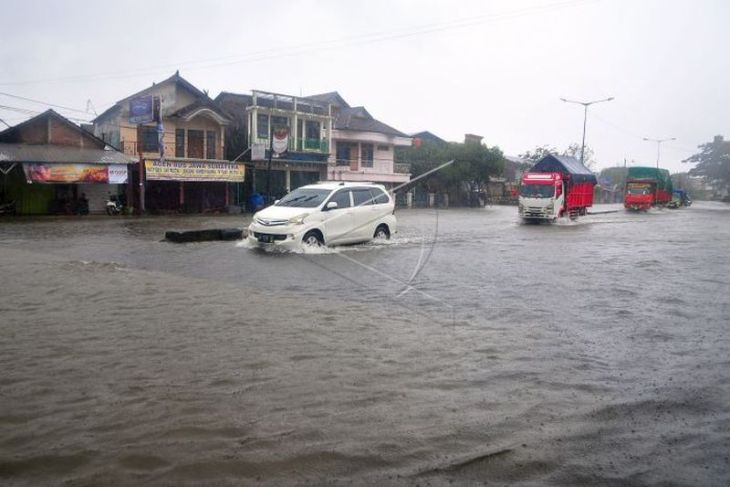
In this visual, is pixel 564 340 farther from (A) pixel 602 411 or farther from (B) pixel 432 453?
(B) pixel 432 453

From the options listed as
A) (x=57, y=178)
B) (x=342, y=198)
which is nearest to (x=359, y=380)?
(x=342, y=198)

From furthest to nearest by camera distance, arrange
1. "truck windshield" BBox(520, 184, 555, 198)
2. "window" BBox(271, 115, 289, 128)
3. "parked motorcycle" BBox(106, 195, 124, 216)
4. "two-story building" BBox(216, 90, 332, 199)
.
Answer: "window" BBox(271, 115, 289, 128) → "two-story building" BBox(216, 90, 332, 199) → "parked motorcycle" BBox(106, 195, 124, 216) → "truck windshield" BBox(520, 184, 555, 198)

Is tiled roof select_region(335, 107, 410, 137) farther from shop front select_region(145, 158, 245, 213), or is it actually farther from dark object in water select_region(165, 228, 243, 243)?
dark object in water select_region(165, 228, 243, 243)

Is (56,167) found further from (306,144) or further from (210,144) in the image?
(306,144)

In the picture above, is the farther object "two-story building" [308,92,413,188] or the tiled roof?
the tiled roof

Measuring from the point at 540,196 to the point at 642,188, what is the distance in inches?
844

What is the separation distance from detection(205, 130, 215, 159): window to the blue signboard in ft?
17.8

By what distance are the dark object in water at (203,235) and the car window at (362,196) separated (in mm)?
3839

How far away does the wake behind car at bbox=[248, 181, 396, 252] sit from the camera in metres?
13.8

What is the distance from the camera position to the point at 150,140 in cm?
3400

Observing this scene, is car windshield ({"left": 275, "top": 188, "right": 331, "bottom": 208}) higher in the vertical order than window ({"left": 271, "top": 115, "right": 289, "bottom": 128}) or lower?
lower

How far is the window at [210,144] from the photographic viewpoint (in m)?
36.4

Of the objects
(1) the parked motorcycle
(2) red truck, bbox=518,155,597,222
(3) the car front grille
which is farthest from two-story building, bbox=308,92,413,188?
(3) the car front grille

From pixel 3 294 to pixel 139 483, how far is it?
6.58 meters
